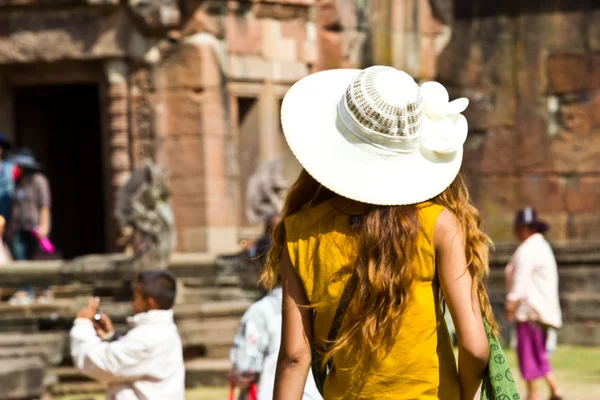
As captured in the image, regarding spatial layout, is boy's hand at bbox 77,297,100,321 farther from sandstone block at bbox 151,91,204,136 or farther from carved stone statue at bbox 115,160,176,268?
sandstone block at bbox 151,91,204,136

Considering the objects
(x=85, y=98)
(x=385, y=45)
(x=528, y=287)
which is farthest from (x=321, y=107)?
(x=85, y=98)

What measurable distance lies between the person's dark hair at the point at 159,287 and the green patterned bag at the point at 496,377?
8.14 feet

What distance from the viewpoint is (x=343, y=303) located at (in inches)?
142

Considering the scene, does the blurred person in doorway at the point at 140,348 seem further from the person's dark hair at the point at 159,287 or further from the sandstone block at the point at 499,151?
the sandstone block at the point at 499,151

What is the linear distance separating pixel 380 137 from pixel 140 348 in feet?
8.11

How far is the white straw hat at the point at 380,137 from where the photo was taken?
11.8 feet

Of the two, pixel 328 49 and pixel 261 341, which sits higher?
pixel 328 49

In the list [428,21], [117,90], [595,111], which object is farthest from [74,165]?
[595,111]

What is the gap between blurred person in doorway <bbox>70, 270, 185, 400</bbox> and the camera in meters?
5.73

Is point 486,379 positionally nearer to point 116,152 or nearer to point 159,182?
point 159,182

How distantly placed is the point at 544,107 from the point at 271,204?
332 cm

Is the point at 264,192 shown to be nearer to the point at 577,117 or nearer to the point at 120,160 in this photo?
the point at 120,160

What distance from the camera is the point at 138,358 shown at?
5.84 metres

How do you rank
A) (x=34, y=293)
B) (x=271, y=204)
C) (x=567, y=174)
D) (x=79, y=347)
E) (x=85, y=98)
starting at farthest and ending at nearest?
(x=85, y=98), (x=271, y=204), (x=567, y=174), (x=34, y=293), (x=79, y=347)
